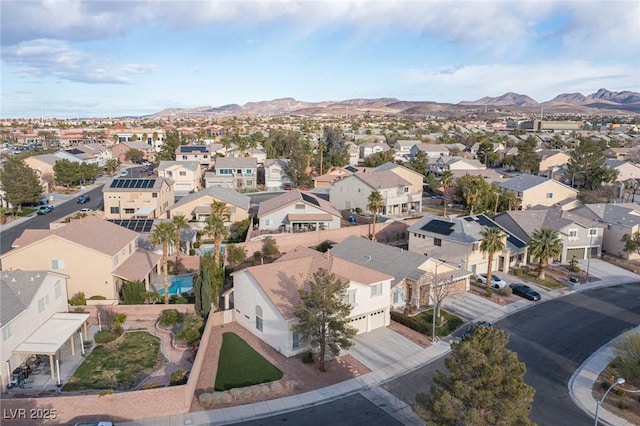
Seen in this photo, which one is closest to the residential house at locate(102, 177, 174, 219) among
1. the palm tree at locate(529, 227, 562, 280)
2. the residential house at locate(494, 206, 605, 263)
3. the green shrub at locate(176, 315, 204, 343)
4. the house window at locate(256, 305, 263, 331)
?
the green shrub at locate(176, 315, 204, 343)

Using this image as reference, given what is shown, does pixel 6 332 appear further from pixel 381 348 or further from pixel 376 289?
pixel 376 289

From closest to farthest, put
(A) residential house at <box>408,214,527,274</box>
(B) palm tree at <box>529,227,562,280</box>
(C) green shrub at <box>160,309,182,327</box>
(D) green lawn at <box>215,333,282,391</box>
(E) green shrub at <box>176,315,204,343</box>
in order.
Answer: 1. (D) green lawn at <box>215,333,282,391</box>
2. (E) green shrub at <box>176,315,204,343</box>
3. (C) green shrub at <box>160,309,182,327</box>
4. (B) palm tree at <box>529,227,562,280</box>
5. (A) residential house at <box>408,214,527,274</box>

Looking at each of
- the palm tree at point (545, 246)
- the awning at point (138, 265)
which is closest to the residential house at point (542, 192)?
the palm tree at point (545, 246)

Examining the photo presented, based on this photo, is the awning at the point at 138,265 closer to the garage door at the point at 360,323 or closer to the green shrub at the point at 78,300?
the green shrub at the point at 78,300

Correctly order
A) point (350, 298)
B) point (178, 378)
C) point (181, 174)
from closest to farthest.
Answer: point (178, 378)
point (350, 298)
point (181, 174)

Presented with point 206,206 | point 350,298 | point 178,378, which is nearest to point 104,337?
point 178,378

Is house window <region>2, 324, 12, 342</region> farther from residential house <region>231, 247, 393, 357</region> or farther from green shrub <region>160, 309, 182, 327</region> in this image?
residential house <region>231, 247, 393, 357</region>
